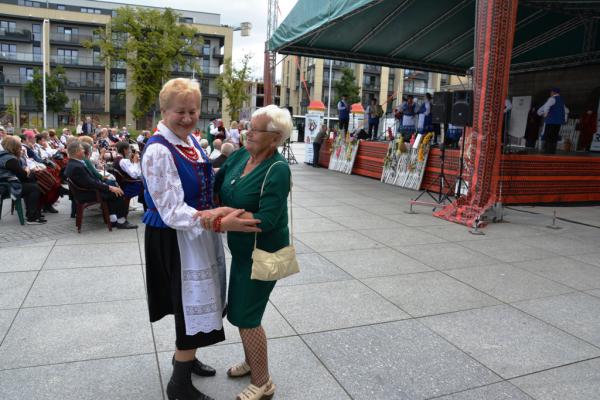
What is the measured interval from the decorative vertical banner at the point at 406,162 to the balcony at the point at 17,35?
59.6 meters

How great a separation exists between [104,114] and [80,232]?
185 ft

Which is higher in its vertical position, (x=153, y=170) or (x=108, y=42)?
(x=108, y=42)

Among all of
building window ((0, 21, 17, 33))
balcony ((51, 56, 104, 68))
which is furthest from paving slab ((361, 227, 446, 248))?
building window ((0, 21, 17, 33))

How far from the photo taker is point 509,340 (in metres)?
3.51

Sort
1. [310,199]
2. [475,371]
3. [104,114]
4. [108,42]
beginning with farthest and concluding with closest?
[104,114] < [108,42] < [310,199] < [475,371]

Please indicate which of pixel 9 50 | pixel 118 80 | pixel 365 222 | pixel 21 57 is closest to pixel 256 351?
pixel 365 222

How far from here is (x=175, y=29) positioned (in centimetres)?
4166

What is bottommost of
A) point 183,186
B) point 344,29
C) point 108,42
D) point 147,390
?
point 147,390

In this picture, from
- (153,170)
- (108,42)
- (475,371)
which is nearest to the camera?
(153,170)

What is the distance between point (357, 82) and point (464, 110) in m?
59.1

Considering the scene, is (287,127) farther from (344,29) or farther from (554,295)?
(344,29)

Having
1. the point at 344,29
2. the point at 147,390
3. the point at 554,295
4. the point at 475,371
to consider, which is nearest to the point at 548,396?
the point at 475,371

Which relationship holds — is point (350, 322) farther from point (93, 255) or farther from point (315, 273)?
point (93, 255)

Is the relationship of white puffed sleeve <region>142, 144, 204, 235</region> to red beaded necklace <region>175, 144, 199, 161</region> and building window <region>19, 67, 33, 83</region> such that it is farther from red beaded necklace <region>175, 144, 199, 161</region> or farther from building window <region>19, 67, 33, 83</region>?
building window <region>19, 67, 33, 83</region>
